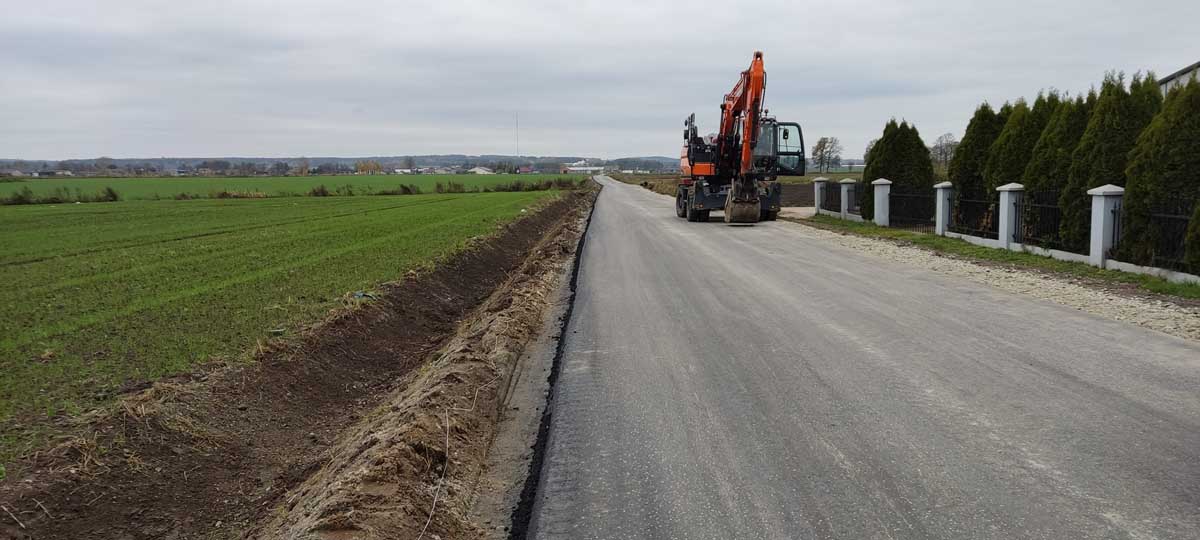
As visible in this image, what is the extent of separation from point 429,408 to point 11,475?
2.52 m

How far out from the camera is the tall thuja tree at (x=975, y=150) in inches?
Result: 810

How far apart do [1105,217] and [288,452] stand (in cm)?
1378

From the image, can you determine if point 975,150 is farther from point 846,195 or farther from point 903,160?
point 846,195

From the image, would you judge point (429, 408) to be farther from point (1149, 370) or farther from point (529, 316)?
point (1149, 370)

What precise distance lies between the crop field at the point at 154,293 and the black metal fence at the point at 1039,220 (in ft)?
40.5

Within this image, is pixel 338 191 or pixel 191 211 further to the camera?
pixel 338 191

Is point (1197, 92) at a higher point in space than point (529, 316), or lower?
higher

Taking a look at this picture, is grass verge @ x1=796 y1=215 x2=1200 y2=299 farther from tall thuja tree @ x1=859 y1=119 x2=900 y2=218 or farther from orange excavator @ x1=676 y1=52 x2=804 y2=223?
orange excavator @ x1=676 y1=52 x2=804 y2=223

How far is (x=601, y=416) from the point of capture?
5676mm

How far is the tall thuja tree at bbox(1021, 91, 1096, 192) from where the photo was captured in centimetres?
1598

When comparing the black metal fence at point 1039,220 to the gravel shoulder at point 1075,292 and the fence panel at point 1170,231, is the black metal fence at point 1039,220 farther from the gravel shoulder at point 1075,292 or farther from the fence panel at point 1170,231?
the fence panel at point 1170,231

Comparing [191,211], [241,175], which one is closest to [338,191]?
[191,211]

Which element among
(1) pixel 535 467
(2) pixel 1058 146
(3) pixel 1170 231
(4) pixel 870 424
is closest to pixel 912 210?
(2) pixel 1058 146

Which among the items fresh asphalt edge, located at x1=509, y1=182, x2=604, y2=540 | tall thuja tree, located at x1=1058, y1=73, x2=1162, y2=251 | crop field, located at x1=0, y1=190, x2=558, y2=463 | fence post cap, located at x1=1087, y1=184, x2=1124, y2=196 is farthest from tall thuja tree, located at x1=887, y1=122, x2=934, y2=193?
fresh asphalt edge, located at x1=509, y1=182, x2=604, y2=540
